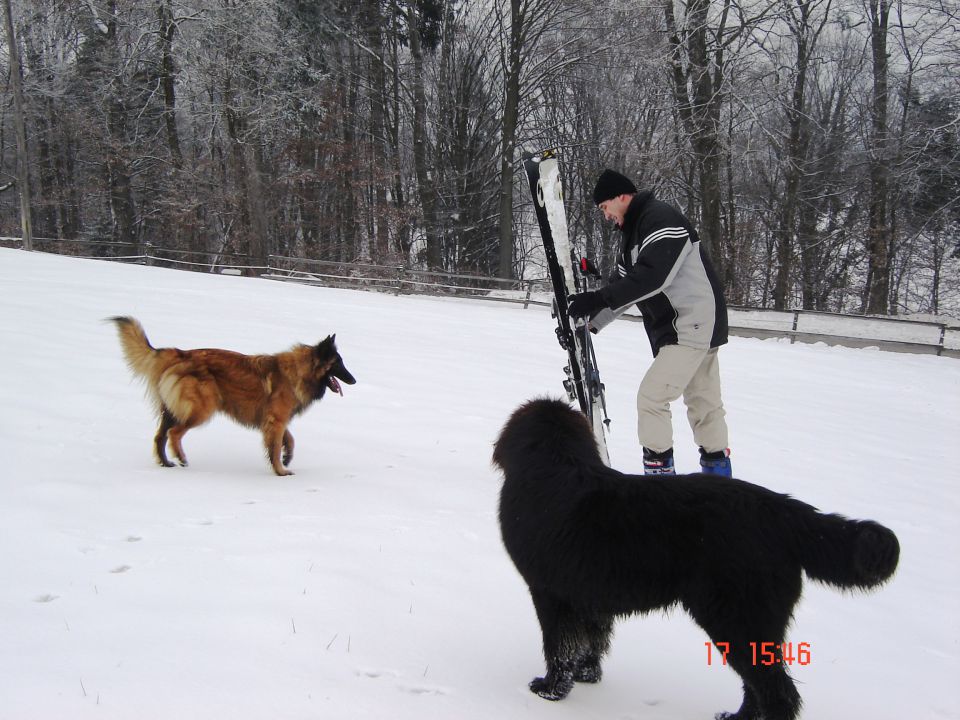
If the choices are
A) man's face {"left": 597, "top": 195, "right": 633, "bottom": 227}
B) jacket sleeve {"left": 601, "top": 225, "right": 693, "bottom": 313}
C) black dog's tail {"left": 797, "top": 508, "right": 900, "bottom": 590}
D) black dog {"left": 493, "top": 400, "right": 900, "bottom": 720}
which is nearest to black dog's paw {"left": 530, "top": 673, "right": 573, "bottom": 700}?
black dog {"left": 493, "top": 400, "right": 900, "bottom": 720}

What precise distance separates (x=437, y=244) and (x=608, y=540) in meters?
24.9

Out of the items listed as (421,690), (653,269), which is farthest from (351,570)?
(653,269)

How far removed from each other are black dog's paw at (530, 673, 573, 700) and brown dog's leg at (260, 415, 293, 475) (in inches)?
118

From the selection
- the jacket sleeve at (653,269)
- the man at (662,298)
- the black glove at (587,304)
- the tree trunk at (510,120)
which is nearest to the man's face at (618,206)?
the man at (662,298)

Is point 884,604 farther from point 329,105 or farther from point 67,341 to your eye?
point 329,105

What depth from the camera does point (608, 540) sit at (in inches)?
92.9

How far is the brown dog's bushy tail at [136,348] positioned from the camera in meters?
5.00

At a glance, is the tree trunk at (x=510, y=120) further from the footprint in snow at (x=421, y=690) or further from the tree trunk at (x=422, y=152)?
the footprint in snow at (x=421, y=690)

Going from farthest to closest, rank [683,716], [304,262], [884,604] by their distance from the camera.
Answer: [304,262] → [884,604] → [683,716]

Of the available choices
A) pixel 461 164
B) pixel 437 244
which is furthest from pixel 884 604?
pixel 461 164

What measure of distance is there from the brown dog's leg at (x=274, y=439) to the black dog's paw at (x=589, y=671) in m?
3.01

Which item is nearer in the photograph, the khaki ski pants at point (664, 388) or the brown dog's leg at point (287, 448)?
the khaki ski pants at point (664, 388)

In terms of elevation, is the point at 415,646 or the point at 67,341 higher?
the point at 67,341

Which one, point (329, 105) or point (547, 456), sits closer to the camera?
point (547, 456)
